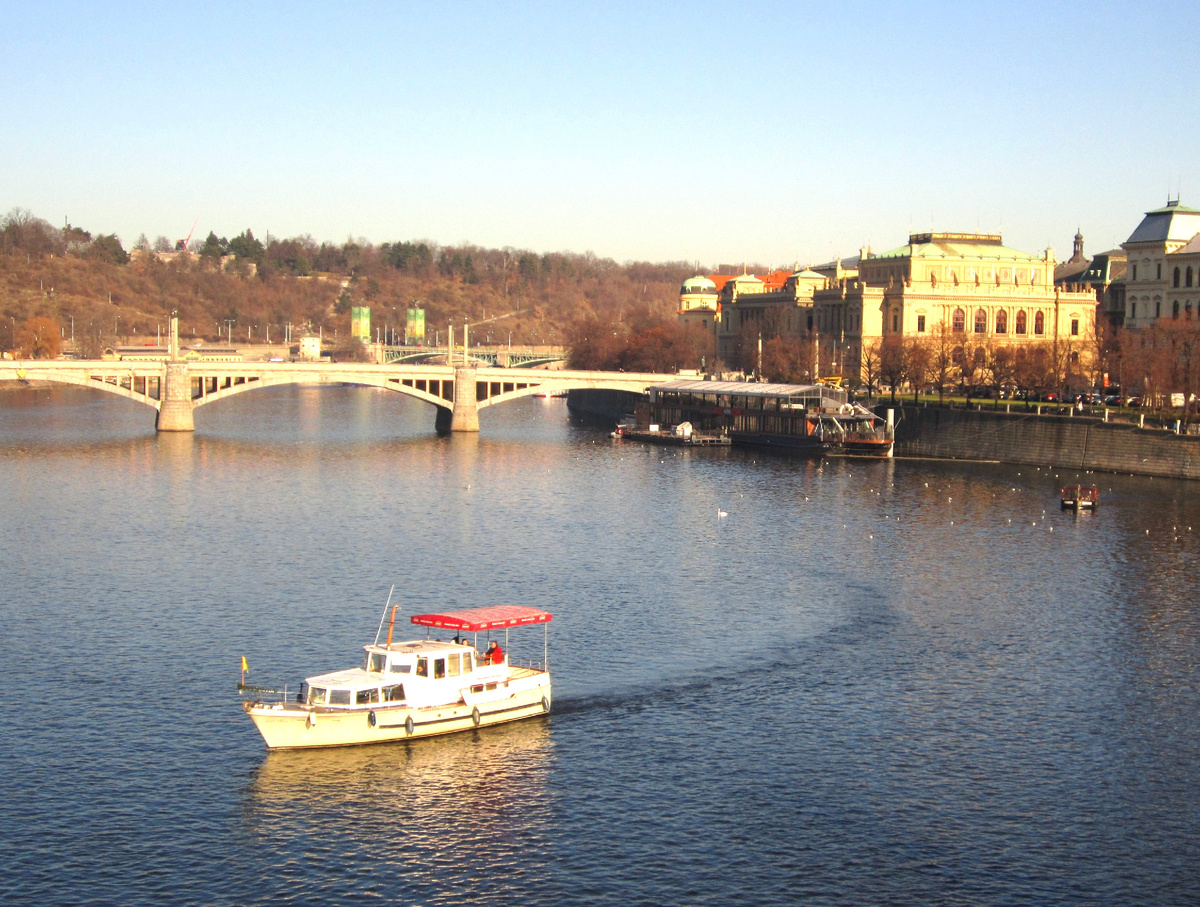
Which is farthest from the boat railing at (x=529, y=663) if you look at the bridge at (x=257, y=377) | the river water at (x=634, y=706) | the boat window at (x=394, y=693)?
the bridge at (x=257, y=377)

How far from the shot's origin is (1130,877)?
33.4 m

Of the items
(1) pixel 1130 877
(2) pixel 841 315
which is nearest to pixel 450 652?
(1) pixel 1130 877

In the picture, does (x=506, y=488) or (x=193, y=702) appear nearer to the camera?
(x=193, y=702)

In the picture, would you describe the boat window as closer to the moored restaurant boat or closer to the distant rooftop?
the moored restaurant boat

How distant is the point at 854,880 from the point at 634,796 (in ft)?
21.3

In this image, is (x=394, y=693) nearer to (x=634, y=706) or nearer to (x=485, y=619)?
(x=485, y=619)

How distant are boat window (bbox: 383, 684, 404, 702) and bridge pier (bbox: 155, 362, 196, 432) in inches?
3570

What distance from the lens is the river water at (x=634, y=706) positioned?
33500mm

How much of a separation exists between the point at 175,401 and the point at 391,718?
91.8 m

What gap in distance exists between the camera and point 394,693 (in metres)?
41.9

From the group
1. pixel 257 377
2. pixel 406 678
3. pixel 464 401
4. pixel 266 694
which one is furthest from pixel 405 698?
pixel 464 401

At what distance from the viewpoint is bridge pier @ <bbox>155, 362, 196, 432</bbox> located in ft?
416

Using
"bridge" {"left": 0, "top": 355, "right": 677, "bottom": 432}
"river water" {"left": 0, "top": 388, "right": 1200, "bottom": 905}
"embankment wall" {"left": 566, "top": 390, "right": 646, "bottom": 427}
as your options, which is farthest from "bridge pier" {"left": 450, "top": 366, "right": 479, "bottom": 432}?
"river water" {"left": 0, "top": 388, "right": 1200, "bottom": 905}

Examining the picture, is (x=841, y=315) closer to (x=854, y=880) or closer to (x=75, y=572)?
(x=75, y=572)
